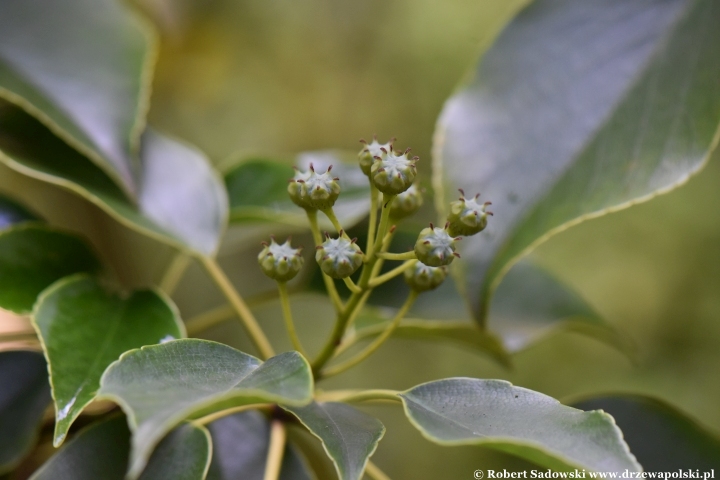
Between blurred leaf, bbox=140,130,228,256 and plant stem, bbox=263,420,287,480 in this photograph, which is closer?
plant stem, bbox=263,420,287,480

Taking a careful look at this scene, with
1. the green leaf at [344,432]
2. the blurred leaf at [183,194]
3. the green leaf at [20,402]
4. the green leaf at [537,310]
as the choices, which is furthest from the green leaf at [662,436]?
the green leaf at [20,402]

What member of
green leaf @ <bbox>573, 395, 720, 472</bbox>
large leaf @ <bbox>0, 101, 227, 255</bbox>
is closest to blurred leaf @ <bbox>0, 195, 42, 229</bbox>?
large leaf @ <bbox>0, 101, 227, 255</bbox>

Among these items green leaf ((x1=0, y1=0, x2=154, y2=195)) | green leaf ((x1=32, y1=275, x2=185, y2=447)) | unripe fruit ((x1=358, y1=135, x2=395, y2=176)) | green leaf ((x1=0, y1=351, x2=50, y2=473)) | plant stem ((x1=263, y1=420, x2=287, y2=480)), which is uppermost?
green leaf ((x1=0, y1=0, x2=154, y2=195))

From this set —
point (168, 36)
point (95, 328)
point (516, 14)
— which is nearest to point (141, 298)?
point (95, 328)

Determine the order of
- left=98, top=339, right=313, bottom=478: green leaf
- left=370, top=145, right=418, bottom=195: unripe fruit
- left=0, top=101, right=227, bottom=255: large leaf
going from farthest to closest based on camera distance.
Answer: left=0, top=101, right=227, bottom=255: large leaf
left=370, top=145, right=418, bottom=195: unripe fruit
left=98, top=339, right=313, bottom=478: green leaf

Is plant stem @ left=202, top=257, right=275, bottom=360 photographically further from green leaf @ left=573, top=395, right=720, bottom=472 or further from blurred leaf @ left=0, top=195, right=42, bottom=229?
green leaf @ left=573, top=395, right=720, bottom=472

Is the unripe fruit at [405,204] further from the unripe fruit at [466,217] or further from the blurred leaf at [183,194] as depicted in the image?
the blurred leaf at [183,194]

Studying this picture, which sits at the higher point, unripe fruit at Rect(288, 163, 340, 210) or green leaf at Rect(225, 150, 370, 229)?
unripe fruit at Rect(288, 163, 340, 210)
